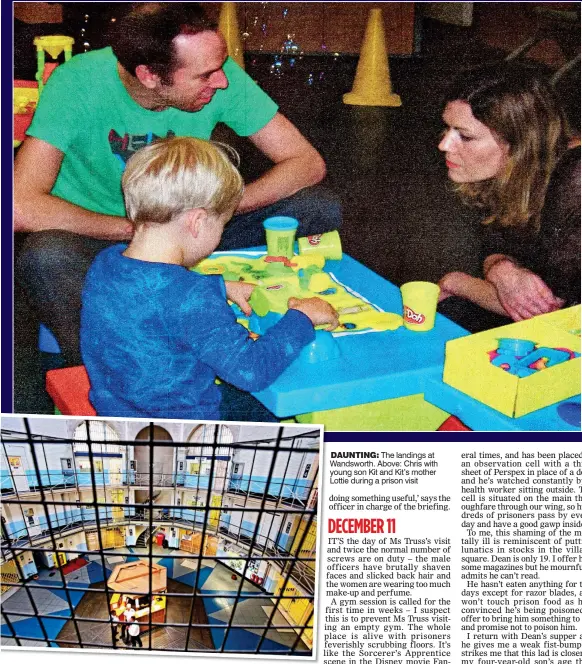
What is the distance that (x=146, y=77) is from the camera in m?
1.15

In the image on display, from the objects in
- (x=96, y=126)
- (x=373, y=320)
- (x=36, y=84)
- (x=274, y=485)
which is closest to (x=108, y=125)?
(x=96, y=126)

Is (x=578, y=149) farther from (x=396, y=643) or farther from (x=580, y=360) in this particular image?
(x=396, y=643)

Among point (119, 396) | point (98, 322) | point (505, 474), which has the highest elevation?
point (98, 322)

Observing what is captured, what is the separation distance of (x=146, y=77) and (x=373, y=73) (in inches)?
13.3

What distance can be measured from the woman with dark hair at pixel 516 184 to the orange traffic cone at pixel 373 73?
0.10 meters

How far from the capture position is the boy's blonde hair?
3.59ft

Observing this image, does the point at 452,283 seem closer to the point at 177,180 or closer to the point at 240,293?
the point at 240,293

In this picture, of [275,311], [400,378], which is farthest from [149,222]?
[400,378]

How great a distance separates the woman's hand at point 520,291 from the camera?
1218 mm

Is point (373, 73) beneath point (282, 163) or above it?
above

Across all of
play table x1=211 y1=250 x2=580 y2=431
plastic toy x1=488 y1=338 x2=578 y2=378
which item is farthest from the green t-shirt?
plastic toy x1=488 y1=338 x2=578 y2=378

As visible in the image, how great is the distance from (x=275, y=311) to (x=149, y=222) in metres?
0.22

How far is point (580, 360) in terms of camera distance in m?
1.19

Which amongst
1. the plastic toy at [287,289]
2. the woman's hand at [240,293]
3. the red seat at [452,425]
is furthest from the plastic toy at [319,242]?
the red seat at [452,425]
